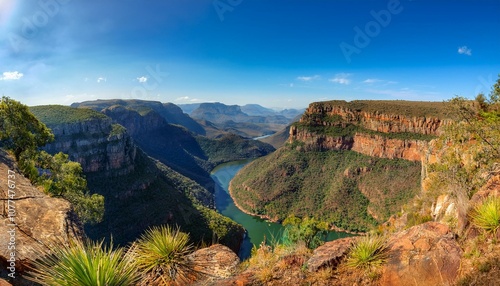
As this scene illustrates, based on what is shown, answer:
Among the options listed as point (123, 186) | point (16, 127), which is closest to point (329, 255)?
point (16, 127)

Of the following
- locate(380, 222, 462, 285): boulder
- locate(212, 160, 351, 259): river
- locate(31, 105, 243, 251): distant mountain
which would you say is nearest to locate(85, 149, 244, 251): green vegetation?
locate(31, 105, 243, 251): distant mountain

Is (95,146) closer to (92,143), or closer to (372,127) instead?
(92,143)

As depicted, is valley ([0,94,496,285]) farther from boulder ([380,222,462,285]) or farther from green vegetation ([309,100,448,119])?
boulder ([380,222,462,285])

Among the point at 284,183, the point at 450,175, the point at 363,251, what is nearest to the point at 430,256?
the point at 363,251

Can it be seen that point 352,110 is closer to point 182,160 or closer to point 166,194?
point 166,194

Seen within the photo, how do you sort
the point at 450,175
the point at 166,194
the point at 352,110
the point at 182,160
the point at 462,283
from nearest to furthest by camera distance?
the point at 462,283
the point at 450,175
the point at 166,194
the point at 352,110
the point at 182,160

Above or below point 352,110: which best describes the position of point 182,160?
below
